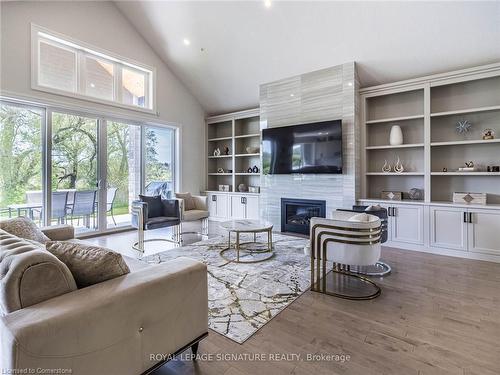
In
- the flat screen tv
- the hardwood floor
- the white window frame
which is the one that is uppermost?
the white window frame

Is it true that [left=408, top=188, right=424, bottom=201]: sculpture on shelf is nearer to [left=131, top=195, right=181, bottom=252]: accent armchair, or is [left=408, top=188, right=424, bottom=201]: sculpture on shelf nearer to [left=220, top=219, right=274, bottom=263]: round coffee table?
[left=220, top=219, right=274, bottom=263]: round coffee table

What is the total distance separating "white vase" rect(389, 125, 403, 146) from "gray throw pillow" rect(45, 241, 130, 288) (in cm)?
454

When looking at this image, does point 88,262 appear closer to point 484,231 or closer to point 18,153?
point 18,153

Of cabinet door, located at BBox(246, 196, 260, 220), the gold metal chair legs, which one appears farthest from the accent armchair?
the gold metal chair legs

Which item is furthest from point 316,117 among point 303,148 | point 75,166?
point 75,166

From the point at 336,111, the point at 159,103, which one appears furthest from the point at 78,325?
the point at 159,103

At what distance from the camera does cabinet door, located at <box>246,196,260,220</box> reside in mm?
5999

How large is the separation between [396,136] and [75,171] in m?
5.56

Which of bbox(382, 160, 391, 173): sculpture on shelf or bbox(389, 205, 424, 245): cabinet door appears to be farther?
bbox(382, 160, 391, 173): sculpture on shelf

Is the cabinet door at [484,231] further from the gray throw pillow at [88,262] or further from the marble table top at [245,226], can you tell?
the gray throw pillow at [88,262]

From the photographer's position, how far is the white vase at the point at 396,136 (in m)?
4.50

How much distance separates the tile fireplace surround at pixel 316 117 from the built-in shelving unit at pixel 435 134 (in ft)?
1.23

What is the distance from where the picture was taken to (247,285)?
9.18ft

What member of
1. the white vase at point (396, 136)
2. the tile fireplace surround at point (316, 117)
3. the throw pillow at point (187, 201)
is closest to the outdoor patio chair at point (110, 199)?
the throw pillow at point (187, 201)
